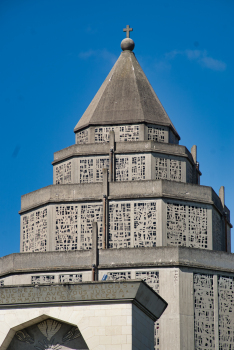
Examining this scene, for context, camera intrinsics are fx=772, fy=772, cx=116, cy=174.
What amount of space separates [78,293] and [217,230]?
53.2 ft

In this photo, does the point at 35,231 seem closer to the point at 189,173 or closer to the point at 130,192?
the point at 130,192

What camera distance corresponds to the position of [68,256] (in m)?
35.7

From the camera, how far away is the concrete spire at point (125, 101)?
137 ft

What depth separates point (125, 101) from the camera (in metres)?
42.8

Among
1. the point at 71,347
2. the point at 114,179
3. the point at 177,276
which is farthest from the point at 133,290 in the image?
the point at 114,179

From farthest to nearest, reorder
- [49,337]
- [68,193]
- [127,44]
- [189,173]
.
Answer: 1. [127,44]
2. [189,173]
3. [68,193]
4. [49,337]

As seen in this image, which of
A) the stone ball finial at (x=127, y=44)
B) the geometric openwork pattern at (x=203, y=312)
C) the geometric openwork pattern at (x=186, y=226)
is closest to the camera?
the geometric openwork pattern at (x=203, y=312)

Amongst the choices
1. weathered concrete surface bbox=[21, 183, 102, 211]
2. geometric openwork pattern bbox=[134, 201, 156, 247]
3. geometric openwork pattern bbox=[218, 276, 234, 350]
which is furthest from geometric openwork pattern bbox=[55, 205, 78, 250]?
geometric openwork pattern bbox=[218, 276, 234, 350]

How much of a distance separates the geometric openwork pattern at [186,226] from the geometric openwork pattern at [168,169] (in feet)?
8.70

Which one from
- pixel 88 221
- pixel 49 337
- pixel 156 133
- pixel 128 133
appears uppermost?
pixel 156 133

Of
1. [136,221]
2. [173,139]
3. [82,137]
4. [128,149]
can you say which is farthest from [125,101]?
[136,221]

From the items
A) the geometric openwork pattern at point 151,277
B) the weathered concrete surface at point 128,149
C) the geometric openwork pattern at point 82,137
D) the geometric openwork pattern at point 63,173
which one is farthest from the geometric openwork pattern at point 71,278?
the geometric openwork pattern at point 82,137

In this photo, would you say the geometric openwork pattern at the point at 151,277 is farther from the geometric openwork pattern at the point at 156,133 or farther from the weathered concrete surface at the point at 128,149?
the geometric openwork pattern at the point at 156,133

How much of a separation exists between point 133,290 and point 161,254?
11.0 m
